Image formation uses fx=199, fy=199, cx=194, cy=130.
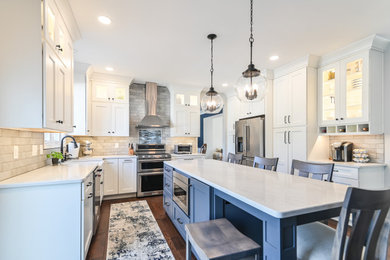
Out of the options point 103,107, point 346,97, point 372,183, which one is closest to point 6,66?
point 103,107

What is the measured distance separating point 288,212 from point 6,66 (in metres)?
2.25

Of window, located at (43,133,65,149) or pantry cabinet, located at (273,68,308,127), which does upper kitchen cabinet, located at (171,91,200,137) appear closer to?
pantry cabinet, located at (273,68,308,127)

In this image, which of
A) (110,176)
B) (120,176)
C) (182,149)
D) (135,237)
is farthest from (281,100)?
(110,176)

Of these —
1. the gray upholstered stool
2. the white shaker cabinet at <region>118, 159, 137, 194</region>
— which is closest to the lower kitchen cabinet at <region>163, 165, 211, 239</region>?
the gray upholstered stool

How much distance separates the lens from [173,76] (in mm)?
4469

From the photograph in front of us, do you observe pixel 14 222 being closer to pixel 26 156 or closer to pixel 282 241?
pixel 26 156

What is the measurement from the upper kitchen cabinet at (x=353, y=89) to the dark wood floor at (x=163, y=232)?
3006mm

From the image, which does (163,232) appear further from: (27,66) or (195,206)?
(27,66)

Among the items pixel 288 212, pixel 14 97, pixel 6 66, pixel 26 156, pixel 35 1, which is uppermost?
pixel 35 1

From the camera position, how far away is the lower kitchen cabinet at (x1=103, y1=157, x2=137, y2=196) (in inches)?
160

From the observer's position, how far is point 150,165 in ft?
14.3

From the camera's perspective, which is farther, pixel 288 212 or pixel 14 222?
pixel 14 222

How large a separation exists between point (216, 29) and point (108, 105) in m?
2.95

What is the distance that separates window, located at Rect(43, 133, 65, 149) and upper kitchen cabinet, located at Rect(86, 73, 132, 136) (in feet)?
2.97
